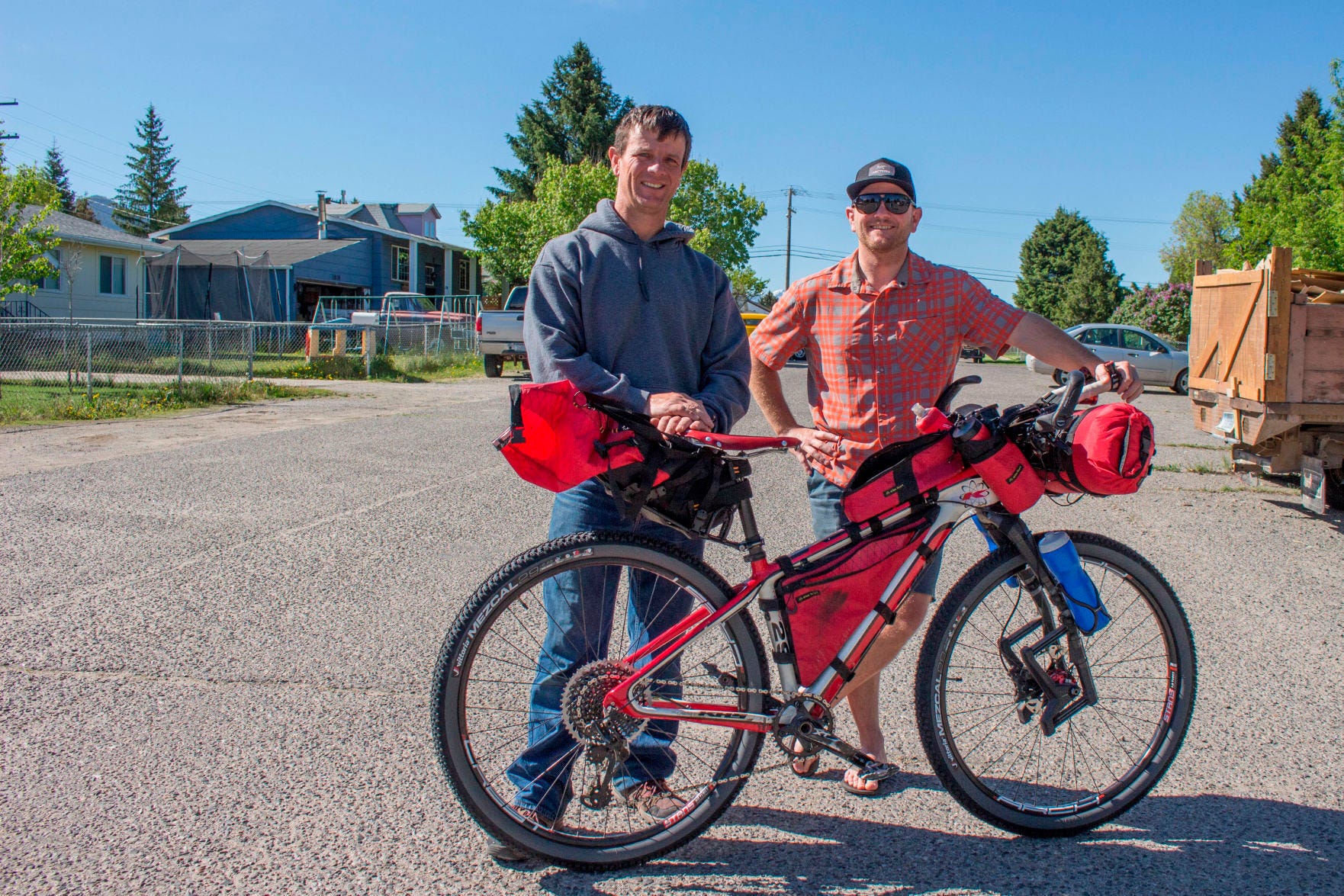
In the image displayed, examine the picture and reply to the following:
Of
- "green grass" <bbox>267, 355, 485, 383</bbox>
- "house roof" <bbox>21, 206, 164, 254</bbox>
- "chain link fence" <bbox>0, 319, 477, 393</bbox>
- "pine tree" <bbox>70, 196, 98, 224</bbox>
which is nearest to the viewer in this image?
"chain link fence" <bbox>0, 319, 477, 393</bbox>

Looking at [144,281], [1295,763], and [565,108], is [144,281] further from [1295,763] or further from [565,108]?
Answer: [1295,763]

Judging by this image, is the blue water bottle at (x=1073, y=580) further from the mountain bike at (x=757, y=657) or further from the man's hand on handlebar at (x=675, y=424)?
the man's hand on handlebar at (x=675, y=424)

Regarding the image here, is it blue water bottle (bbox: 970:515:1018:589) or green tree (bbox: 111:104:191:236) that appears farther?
green tree (bbox: 111:104:191:236)

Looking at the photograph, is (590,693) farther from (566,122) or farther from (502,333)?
(566,122)

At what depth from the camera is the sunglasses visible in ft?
10.2

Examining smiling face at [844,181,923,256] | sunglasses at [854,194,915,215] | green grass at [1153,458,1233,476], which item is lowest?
green grass at [1153,458,1233,476]

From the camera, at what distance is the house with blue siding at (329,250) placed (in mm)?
40562

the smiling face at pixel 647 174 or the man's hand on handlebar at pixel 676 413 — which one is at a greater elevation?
the smiling face at pixel 647 174

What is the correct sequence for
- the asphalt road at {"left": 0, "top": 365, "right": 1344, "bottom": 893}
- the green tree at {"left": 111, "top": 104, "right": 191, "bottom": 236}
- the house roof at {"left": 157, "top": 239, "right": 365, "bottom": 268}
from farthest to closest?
1. the green tree at {"left": 111, "top": 104, "right": 191, "bottom": 236}
2. the house roof at {"left": 157, "top": 239, "right": 365, "bottom": 268}
3. the asphalt road at {"left": 0, "top": 365, "right": 1344, "bottom": 893}

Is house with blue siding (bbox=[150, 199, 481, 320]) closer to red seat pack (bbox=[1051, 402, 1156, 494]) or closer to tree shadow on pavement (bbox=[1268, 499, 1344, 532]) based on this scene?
tree shadow on pavement (bbox=[1268, 499, 1344, 532])

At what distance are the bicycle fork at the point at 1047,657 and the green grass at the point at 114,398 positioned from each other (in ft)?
43.3

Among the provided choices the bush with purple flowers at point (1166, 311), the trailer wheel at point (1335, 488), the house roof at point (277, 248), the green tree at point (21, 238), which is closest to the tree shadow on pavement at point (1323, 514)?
the trailer wheel at point (1335, 488)

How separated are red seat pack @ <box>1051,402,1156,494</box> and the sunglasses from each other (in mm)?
891

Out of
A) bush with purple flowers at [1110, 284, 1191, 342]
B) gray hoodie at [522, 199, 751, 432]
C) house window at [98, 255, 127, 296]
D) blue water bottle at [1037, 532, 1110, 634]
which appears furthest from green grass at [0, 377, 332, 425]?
bush with purple flowers at [1110, 284, 1191, 342]
